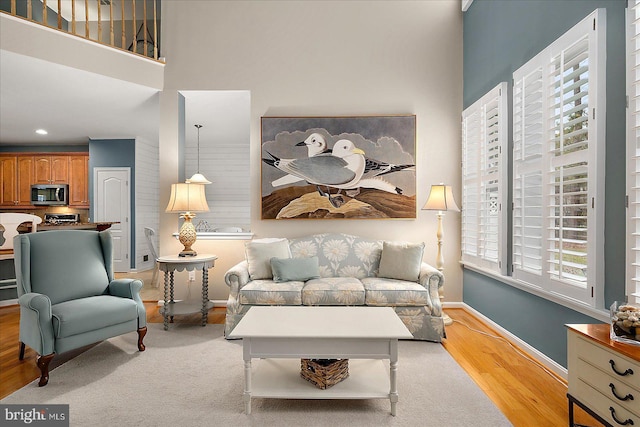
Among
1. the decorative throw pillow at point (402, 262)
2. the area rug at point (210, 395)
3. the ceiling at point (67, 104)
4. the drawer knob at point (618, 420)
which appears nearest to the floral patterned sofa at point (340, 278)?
the decorative throw pillow at point (402, 262)

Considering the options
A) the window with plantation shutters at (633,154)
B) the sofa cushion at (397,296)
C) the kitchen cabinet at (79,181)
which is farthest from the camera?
the kitchen cabinet at (79,181)

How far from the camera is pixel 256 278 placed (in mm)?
3609

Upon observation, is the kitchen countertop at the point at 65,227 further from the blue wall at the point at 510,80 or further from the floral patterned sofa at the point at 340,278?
the blue wall at the point at 510,80

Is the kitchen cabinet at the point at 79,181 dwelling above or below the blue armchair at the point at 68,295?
above

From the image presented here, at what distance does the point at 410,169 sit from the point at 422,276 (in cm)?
138

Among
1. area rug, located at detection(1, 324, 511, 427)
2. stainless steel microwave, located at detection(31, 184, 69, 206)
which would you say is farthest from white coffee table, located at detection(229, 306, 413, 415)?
stainless steel microwave, located at detection(31, 184, 69, 206)

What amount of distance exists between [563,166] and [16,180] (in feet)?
29.1

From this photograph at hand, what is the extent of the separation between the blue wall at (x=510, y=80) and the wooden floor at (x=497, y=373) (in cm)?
19

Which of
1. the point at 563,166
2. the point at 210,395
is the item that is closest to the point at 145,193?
the point at 210,395

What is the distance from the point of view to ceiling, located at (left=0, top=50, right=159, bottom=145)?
3691mm

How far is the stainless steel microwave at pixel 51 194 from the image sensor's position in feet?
22.3

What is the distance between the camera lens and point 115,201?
6.77 m

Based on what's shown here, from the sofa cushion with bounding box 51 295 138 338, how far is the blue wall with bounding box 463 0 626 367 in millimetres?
3219

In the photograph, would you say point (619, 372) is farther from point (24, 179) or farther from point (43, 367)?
point (24, 179)
